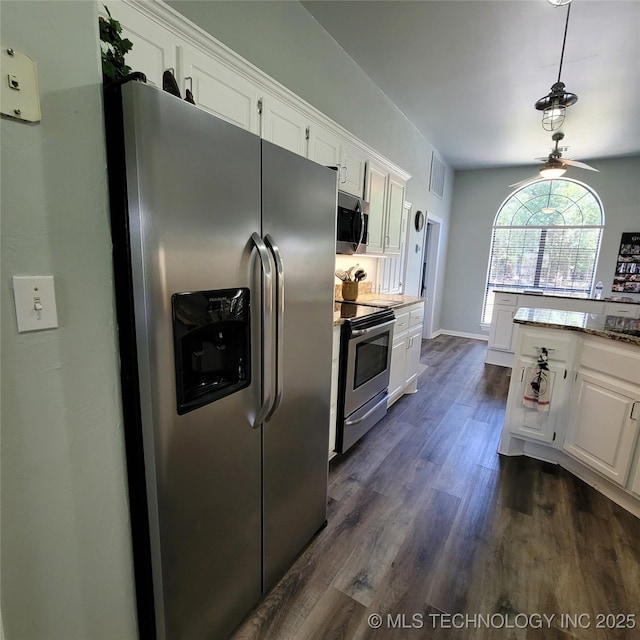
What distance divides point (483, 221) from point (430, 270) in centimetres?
141

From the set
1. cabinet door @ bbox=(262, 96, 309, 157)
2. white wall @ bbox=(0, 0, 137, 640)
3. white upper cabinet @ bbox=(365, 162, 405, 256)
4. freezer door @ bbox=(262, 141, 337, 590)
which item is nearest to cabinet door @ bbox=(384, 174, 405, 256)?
white upper cabinet @ bbox=(365, 162, 405, 256)

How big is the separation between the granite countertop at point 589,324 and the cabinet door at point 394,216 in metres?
1.43

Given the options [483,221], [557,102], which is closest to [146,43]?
[557,102]

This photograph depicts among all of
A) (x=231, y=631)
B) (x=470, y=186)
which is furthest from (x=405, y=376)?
(x=470, y=186)

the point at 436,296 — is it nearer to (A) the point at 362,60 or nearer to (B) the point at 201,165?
(A) the point at 362,60

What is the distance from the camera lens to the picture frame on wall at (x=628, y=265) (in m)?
5.29

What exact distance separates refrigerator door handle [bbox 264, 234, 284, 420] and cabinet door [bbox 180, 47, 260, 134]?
877 millimetres

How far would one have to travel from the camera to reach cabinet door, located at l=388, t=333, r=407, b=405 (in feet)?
10.1

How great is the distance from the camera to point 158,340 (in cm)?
88

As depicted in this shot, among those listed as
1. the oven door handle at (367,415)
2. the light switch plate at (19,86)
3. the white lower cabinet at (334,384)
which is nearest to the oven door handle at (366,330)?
the white lower cabinet at (334,384)

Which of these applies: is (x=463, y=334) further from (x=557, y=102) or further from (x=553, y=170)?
(x=557, y=102)

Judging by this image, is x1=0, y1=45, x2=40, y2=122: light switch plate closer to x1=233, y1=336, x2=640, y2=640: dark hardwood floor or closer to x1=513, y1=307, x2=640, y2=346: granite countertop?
x1=233, y1=336, x2=640, y2=640: dark hardwood floor

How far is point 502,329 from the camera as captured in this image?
490 centimetres

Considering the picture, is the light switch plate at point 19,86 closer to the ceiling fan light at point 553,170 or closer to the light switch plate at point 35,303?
the light switch plate at point 35,303
